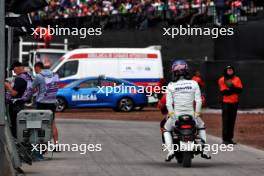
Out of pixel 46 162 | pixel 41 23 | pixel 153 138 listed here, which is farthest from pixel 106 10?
pixel 46 162

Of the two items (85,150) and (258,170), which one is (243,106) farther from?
(258,170)

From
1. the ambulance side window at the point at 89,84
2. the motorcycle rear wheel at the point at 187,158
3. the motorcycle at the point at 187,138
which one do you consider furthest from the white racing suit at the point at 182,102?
the ambulance side window at the point at 89,84

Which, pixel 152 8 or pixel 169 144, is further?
pixel 152 8

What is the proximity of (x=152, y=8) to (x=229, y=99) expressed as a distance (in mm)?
23471

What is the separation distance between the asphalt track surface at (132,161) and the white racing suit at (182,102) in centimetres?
60

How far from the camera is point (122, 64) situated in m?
39.6

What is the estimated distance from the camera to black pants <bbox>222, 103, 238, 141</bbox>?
21.0 metres

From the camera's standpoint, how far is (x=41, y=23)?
152 ft

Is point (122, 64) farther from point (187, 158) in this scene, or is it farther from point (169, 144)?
point (187, 158)

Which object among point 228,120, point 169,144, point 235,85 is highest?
point 235,85

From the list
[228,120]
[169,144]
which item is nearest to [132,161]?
[169,144]

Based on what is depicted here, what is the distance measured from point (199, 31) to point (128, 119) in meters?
9.54

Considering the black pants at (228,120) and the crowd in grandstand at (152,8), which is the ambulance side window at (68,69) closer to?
the crowd in grandstand at (152,8)

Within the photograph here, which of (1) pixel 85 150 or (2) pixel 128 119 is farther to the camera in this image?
(2) pixel 128 119
